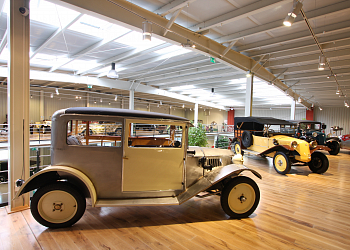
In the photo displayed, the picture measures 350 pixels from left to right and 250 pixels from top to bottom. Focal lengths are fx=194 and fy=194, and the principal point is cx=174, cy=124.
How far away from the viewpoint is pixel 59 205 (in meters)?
2.57

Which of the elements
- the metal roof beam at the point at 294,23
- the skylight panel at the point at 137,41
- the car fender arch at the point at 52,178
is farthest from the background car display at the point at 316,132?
Answer: the car fender arch at the point at 52,178

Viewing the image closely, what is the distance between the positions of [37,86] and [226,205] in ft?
52.2

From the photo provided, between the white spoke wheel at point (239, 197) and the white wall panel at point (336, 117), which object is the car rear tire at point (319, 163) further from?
the white wall panel at point (336, 117)

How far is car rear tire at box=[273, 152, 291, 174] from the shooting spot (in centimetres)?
573

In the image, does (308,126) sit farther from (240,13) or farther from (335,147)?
(240,13)

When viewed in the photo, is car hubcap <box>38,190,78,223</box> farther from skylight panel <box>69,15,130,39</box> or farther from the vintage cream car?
skylight panel <box>69,15,130,39</box>

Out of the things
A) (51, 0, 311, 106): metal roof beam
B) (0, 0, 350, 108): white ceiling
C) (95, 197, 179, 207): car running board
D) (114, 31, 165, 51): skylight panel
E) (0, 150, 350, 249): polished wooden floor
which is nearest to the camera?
(0, 150, 350, 249): polished wooden floor

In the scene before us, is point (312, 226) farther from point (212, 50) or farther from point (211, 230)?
point (212, 50)

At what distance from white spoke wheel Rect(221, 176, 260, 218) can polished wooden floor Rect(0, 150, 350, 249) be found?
0.43 ft

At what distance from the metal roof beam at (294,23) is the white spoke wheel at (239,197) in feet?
14.5

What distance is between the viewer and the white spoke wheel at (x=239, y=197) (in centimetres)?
301

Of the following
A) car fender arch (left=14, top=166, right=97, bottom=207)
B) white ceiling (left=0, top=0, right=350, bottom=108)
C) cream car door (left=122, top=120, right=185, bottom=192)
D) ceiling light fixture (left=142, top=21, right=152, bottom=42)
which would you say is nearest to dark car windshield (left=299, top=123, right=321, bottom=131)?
white ceiling (left=0, top=0, right=350, bottom=108)

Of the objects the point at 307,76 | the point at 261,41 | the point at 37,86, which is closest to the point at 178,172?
the point at 261,41

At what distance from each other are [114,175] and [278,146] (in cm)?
536
